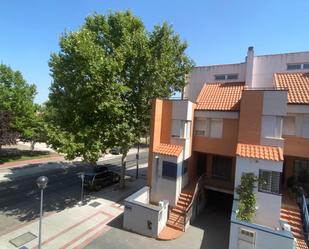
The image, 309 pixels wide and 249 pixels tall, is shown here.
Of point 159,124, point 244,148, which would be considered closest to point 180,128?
point 159,124

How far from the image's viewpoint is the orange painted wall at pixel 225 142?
56.3ft

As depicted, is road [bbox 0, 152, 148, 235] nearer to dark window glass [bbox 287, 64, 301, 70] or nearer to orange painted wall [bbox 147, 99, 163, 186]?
orange painted wall [bbox 147, 99, 163, 186]

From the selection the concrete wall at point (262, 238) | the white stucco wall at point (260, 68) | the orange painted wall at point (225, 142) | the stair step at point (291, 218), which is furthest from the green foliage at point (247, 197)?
the white stucco wall at point (260, 68)

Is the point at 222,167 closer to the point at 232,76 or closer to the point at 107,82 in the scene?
the point at 232,76

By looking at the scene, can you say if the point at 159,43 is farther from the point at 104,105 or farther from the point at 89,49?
the point at 104,105

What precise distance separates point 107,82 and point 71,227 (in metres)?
10.4

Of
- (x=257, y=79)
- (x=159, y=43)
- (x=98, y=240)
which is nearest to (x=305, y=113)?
(x=257, y=79)

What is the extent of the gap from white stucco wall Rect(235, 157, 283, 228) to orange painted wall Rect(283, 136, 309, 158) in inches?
97.2

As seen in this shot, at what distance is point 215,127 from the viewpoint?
18.1 m

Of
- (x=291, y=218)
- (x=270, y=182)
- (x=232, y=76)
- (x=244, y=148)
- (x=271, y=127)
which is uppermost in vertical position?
(x=232, y=76)

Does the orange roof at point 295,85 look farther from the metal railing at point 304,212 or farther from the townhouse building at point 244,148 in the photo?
the metal railing at point 304,212

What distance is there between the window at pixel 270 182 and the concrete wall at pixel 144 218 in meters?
6.47

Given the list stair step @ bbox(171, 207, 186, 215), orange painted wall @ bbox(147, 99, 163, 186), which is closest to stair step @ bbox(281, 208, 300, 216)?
stair step @ bbox(171, 207, 186, 215)

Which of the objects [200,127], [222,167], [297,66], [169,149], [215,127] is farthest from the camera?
[297,66]
